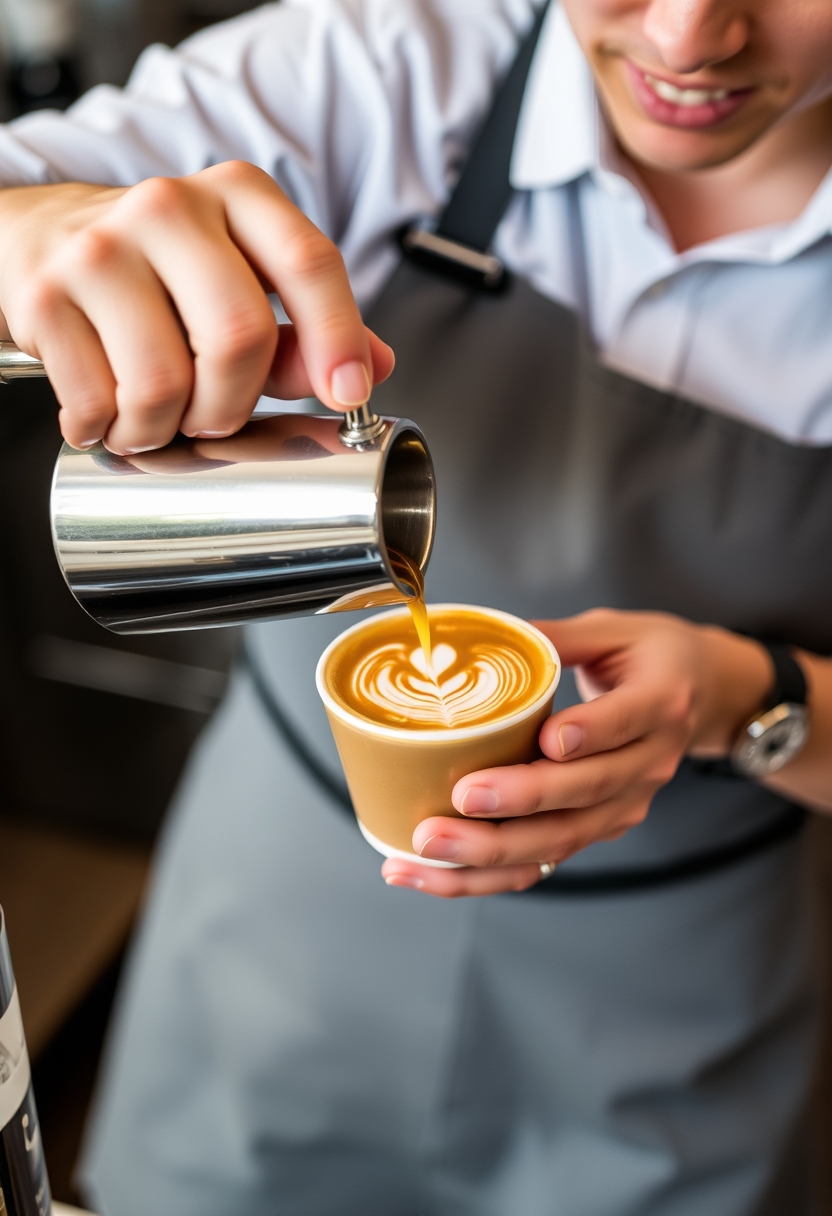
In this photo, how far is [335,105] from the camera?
1012mm

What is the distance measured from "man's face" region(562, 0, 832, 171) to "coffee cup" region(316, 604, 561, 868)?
0.42 meters

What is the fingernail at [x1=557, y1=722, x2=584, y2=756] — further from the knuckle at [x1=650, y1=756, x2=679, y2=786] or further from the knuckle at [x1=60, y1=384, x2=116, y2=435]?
the knuckle at [x1=60, y1=384, x2=116, y2=435]

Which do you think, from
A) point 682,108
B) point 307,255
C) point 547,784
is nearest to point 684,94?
point 682,108

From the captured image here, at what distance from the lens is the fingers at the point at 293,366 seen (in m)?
0.60

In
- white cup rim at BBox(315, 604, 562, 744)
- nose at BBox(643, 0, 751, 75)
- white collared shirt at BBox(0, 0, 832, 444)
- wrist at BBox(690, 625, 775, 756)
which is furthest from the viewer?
white collared shirt at BBox(0, 0, 832, 444)

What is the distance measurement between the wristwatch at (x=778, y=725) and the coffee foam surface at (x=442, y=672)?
0.88 ft

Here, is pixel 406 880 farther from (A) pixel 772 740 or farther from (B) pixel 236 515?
(A) pixel 772 740

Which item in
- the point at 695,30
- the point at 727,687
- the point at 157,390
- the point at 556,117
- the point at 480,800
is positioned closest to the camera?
the point at 157,390

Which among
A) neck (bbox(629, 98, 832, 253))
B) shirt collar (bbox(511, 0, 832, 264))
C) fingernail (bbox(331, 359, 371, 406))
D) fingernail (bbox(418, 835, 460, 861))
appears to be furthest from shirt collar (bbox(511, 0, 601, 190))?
fingernail (bbox(418, 835, 460, 861))

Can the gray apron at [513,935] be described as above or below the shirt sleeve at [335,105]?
below

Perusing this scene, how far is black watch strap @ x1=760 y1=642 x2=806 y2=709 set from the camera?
2.99ft

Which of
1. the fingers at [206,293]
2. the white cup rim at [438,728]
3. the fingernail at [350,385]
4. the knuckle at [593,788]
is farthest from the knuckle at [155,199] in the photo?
the knuckle at [593,788]

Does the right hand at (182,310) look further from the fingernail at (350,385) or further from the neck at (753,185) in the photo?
the neck at (753,185)

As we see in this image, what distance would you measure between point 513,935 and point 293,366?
680mm
